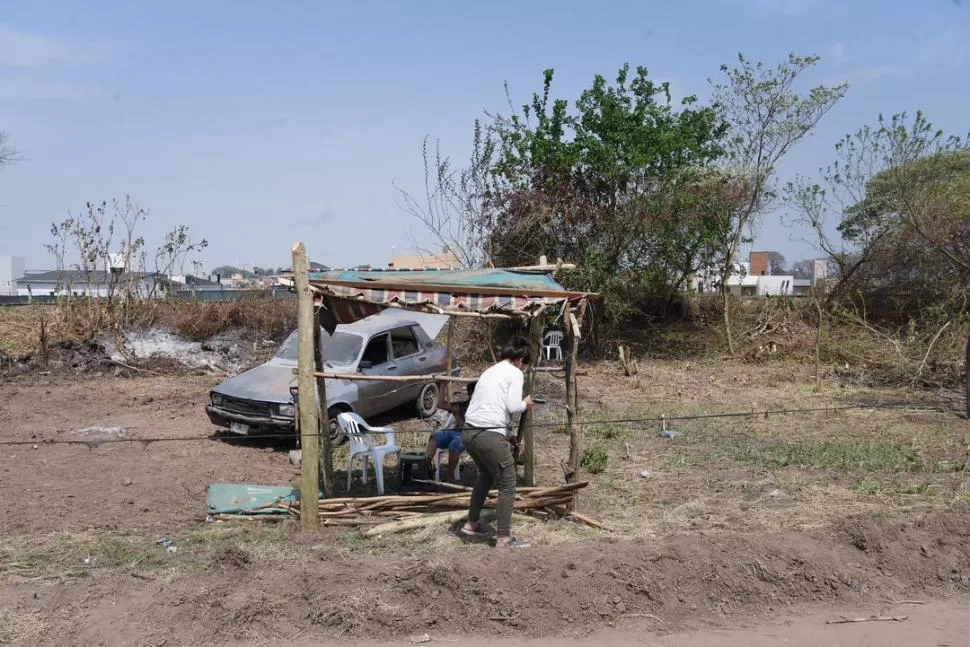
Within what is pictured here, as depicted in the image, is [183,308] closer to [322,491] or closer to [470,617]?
[322,491]

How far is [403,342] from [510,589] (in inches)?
296

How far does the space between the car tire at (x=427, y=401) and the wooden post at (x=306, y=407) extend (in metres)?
5.96

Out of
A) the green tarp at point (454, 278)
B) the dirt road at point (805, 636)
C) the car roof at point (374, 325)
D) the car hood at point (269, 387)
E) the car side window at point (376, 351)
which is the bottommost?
the dirt road at point (805, 636)

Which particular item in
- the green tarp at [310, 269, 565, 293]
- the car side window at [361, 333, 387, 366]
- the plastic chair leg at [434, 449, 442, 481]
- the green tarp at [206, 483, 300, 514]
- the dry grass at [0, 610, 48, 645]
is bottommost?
the dry grass at [0, 610, 48, 645]

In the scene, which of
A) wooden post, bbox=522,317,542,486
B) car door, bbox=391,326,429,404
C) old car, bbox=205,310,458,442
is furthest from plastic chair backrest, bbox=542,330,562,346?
wooden post, bbox=522,317,542,486

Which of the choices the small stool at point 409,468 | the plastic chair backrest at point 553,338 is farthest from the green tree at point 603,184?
the small stool at point 409,468

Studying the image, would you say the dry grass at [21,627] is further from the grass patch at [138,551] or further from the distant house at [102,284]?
the distant house at [102,284]

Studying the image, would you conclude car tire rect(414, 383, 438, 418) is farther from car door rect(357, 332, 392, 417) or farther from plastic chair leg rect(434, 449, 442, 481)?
plastic chair leg rect(434, 449, 442, 481)

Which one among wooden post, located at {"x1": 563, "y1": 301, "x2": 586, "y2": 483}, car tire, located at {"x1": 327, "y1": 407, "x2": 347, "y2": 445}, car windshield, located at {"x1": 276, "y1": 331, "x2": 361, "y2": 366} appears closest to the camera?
wooden post, located at {"x1": 563, "y1": 301, "x2": 586, "y2": 483}

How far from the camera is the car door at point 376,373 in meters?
11.5

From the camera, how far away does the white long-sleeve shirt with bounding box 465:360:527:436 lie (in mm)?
6398

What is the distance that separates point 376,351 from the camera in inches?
479

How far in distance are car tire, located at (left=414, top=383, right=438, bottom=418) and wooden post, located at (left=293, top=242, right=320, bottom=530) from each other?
19.5ft

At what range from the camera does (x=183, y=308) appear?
1958cm
